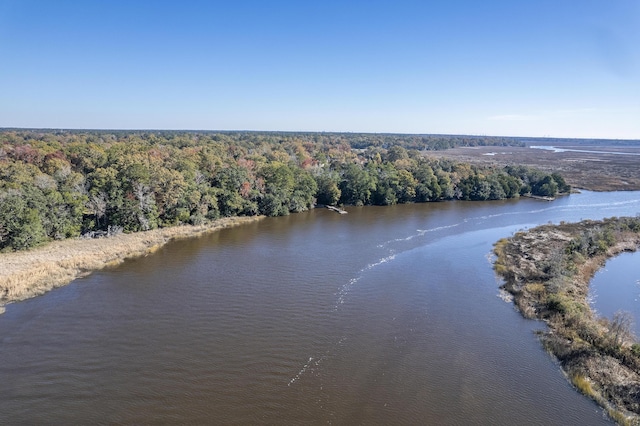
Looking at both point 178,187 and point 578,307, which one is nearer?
point 578,307

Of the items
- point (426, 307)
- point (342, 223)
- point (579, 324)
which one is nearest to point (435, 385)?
point (426, 307)

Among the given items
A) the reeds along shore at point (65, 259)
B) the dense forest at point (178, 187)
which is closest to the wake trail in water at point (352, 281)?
the reeds along shore at point (65, 259)

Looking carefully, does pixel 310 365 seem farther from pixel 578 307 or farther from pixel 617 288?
pixel 617 288

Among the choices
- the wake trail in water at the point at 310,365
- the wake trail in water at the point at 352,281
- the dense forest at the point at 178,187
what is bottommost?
the wake trail in water at the point at 310,365

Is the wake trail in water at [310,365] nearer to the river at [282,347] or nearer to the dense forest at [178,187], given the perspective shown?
the river at [282,347]

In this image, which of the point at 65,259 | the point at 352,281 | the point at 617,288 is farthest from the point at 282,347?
A: the point at 617,288

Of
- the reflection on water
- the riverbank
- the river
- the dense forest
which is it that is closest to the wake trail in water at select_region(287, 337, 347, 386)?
the river

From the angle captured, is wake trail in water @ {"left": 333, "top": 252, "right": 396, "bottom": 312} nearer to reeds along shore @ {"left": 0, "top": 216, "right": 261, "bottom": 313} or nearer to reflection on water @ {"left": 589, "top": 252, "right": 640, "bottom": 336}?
reflection on water @ {"left": 589, "top": 252, "right": 640, "bottom": 336}
